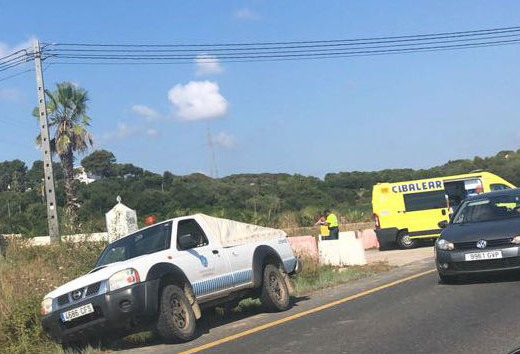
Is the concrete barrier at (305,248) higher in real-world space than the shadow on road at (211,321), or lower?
higher

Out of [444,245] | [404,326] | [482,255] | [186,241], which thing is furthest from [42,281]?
[482,255]

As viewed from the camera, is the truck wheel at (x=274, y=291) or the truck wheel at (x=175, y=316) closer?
the truck wheel at (x=175, y=316)

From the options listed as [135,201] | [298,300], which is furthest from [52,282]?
[135,201]

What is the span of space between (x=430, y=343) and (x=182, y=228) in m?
3.88

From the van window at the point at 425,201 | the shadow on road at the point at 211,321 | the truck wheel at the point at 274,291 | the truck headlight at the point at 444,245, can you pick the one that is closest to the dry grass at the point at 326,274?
the shadow on road at the point at 211,321

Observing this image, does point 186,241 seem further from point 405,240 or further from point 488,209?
point 405,240

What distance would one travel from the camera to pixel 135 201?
47469 millimetres

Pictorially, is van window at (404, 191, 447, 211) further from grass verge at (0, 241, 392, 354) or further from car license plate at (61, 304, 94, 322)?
car license plate at (61, 304, 94, 322)

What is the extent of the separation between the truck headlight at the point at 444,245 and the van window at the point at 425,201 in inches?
456

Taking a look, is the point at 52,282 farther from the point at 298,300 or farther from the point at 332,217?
the point at 332,217

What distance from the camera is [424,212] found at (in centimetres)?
2172

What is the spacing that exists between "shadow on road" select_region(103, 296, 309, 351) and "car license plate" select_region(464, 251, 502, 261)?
2871mm

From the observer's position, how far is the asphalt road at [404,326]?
663 centimetres

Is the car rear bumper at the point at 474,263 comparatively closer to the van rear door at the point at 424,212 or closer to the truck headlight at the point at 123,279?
the truck headlight at the point at 123,279
